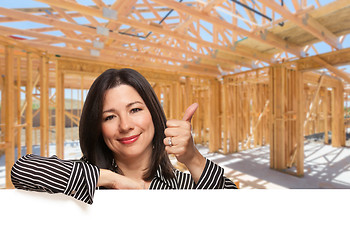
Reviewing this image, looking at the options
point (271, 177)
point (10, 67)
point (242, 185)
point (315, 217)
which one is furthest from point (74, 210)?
point (271, 177)

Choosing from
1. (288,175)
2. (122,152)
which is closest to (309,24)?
(288,175)

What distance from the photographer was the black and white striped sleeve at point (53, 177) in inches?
28.4

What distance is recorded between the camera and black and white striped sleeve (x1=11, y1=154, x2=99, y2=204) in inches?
28.4

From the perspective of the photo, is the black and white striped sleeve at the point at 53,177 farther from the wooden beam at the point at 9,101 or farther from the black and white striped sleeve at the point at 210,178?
the wooden beam at the point at 9,101

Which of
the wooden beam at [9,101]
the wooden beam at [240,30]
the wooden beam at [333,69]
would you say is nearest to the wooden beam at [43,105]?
the wooden beam at [9,101]

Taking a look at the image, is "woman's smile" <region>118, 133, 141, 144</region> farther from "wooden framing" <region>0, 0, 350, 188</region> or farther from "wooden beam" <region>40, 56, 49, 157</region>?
"wooden beam" <region>40, 56, 49, 157</region>

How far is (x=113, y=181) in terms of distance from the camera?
894mm

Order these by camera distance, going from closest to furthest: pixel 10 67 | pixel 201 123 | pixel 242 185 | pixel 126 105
→ pixel 126 105 → pixel 10 67 → pixel 242 185 → pixel 201 123

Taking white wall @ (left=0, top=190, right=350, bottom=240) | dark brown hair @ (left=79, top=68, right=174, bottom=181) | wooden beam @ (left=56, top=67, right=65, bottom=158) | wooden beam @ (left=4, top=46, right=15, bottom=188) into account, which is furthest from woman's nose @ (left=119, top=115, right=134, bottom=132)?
wooden beam @ (left=56, top=67, right=65, bottom=158)

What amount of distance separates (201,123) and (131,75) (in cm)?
1072

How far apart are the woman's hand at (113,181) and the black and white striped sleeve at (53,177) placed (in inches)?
2.3

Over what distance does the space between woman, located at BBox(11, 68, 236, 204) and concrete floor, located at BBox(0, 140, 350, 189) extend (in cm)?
427

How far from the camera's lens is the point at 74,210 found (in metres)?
0.58

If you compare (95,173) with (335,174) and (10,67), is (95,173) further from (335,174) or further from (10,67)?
(335,174)
